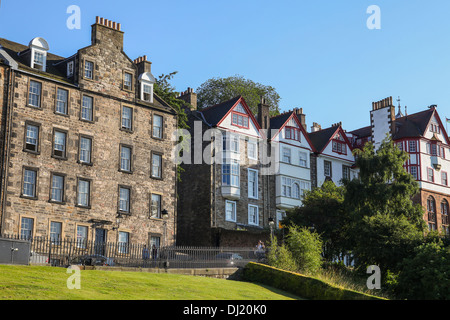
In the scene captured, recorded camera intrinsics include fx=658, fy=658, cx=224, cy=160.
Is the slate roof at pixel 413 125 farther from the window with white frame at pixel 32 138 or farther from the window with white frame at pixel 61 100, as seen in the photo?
Answer: the window with white frame at pixel 32 138

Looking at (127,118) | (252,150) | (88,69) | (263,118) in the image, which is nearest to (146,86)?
(127,118)

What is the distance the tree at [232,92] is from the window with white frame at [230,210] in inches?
766

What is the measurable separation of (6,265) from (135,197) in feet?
71.6

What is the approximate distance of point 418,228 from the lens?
51406mm

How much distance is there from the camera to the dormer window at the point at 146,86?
52.6 m

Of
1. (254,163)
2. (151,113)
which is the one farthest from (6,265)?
(254,163)

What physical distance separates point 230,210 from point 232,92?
2254 centimetres

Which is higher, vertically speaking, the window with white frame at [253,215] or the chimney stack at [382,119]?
the chimney stack at [382,119]

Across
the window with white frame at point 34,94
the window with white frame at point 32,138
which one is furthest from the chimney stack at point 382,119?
the window with white frame at point 32,138

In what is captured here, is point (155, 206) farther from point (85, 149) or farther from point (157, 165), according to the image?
point (85, 149)

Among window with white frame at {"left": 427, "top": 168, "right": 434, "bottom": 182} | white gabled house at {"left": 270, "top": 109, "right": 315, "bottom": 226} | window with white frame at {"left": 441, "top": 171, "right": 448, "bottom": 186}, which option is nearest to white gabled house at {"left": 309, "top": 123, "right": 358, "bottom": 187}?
white gabled house at {"left": 270, "top": 109, "right": 315, "bottom": 226}

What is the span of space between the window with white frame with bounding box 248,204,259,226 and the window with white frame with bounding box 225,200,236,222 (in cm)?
196

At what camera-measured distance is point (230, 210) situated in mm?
57938
